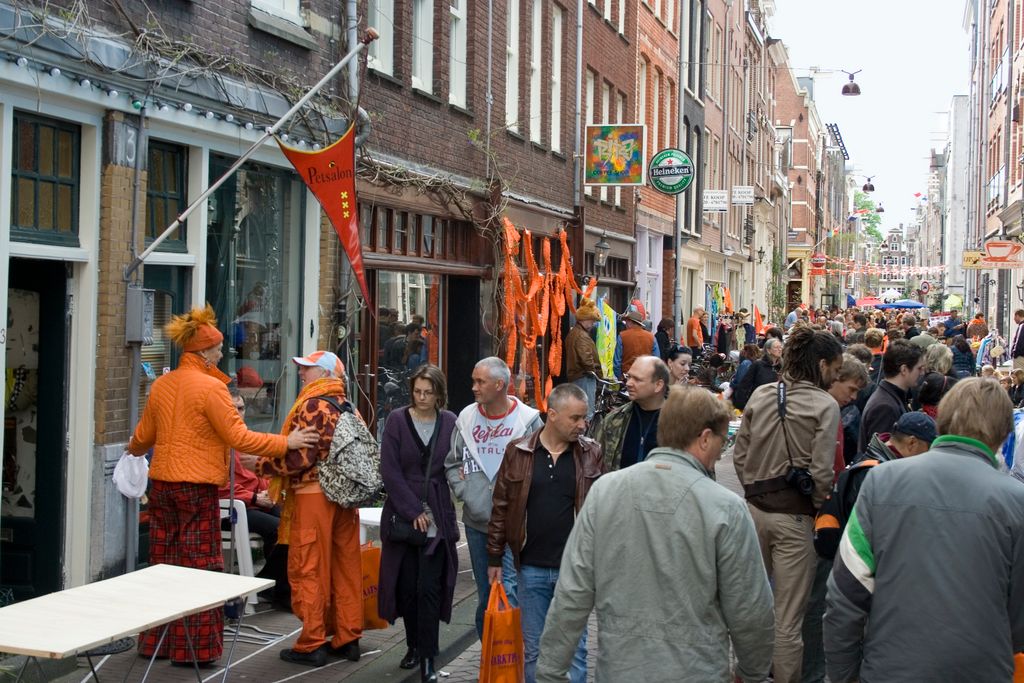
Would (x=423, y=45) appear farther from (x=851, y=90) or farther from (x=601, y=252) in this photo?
(x=851, y=90)

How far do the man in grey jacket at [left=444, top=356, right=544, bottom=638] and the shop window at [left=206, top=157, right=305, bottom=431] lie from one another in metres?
3.62

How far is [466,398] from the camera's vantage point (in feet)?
53.5

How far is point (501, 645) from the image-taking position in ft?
19.2

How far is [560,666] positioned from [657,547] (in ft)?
1.81

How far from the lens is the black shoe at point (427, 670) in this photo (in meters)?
6.88

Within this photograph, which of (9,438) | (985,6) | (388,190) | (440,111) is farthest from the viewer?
(985,6)

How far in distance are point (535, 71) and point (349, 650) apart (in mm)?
12760

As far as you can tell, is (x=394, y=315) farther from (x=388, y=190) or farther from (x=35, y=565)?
(x=35, y=565)

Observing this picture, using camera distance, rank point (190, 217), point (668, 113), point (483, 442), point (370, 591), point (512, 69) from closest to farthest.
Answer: point (483, 442) < point (370, 591) < point (190, 217) < point (512, 69) < point (668, 113)

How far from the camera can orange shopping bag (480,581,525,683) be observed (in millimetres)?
5824

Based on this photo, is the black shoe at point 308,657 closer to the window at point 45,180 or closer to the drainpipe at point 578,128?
the window at point 45,180

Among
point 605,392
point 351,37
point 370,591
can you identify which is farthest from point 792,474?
point 605,392

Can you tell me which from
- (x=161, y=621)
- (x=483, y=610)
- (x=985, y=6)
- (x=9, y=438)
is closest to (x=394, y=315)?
(x=9, y=438)

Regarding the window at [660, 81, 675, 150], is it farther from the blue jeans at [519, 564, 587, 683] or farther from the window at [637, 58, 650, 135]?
the blue jeans at [519, 564, 587, 683]
